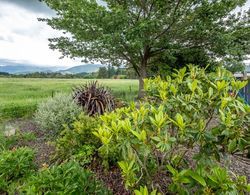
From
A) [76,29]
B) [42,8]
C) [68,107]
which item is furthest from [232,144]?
[42,8]

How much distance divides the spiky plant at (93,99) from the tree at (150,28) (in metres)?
2.21

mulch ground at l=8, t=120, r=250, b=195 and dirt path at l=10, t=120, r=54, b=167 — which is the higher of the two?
mulch ground at l=8, t=120, r=250, b=195

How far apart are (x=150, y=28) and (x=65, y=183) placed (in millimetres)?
6673

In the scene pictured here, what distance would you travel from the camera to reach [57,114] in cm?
422

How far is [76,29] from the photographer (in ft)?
26.5

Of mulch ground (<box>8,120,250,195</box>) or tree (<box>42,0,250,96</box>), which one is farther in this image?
tree (<box>42,0,250,96</box>)

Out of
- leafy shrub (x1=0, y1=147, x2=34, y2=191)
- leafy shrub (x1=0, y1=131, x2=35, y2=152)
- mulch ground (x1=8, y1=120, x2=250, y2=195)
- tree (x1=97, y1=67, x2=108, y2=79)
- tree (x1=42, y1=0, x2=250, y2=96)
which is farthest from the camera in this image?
tree (x1=97, y1=67, x2=108, y2=79)

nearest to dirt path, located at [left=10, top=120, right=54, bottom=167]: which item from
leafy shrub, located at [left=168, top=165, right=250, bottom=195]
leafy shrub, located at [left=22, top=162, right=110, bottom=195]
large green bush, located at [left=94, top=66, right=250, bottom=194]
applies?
leafy shrub, located at [left=22, top=162, right=110, bottom=195]

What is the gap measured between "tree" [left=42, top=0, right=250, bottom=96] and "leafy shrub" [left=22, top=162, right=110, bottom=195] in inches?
215

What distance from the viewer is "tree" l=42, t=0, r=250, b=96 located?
24.7ft

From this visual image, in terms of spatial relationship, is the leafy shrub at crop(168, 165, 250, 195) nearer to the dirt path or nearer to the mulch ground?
the mulch ground

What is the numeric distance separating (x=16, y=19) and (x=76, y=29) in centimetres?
272

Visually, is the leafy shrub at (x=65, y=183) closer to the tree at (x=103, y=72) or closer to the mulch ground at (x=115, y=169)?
the mulch ground at (x=115, y=169)

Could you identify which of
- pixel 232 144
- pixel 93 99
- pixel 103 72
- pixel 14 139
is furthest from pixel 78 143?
pixel 103 72
